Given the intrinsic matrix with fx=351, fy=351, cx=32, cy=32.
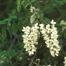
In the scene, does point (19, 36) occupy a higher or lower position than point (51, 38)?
lower

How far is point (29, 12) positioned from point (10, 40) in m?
0.60

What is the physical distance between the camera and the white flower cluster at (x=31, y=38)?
3.24 meters

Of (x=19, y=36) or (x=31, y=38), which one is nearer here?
(x=31, y=38)

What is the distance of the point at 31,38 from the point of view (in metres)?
3.25

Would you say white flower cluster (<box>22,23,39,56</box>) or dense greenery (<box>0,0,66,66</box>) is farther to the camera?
dense greenery (<box>0,0,66,66</box>)

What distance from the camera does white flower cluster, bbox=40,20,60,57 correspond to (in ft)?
10.6

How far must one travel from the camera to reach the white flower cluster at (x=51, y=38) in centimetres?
323

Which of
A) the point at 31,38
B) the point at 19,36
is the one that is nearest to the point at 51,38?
the point at 31,38

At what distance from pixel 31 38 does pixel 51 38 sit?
0.61ft

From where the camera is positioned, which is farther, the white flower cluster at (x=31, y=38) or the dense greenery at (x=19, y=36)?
the dense greenery at (x=19, y=36)

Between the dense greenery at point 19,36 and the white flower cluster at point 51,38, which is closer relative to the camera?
the white flower cluster at point 51,38

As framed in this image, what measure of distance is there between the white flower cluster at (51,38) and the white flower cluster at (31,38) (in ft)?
0.22

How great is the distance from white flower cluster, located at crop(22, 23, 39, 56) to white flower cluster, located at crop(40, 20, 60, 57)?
68 millimetres

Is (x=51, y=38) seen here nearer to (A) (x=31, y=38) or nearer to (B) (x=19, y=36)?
(A) (x=31, y=38)
